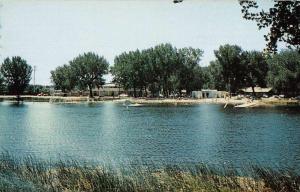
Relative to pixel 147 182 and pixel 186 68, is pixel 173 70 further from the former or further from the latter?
pixel 147 182

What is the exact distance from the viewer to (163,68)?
15425cm

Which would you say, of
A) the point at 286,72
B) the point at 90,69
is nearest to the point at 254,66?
the point at 286,72

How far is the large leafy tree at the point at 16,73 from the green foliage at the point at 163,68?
43898mm

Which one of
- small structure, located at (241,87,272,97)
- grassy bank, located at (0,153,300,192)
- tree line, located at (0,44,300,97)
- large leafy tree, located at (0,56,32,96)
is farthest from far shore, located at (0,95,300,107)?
grassy bank, located at (0,153,300,192)

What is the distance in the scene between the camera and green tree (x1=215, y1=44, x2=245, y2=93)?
14550 cm

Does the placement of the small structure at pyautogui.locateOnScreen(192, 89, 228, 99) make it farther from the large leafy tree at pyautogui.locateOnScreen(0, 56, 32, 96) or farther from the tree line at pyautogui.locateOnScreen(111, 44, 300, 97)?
the large leafy tree at pyautogui.locateOnScreen(0, 56, 32, 96)

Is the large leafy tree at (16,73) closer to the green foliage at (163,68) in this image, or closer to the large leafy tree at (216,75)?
the green foliage at (163,68)

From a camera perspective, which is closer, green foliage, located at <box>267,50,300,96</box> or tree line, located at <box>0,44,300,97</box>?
green foliage, located at <box>267,50,300,96</box>

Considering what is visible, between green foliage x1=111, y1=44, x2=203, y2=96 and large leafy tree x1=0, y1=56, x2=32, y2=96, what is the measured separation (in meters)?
43.9

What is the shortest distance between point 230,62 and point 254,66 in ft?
36.8

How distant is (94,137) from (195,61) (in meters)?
110

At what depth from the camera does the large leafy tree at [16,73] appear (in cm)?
17686

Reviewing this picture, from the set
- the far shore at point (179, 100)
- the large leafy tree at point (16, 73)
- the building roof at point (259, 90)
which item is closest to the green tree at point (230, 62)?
the far shore at point (179, 100)

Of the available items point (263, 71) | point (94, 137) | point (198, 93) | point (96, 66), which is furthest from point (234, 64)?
point (94, 137)
